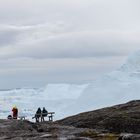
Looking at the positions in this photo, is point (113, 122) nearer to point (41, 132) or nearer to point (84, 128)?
point (84, 128)

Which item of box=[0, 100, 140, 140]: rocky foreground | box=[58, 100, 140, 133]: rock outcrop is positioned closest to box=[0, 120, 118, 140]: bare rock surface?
box=[0, 100, 140, 140]: rocky foreground

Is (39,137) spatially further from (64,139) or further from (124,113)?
(124,113)

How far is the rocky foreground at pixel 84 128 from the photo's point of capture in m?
30.6

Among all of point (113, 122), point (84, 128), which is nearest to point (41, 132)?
point (84, 128)

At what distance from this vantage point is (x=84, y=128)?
36344 millimetres

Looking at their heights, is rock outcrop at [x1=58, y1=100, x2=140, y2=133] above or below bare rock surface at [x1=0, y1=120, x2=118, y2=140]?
above

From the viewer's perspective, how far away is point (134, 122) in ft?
125

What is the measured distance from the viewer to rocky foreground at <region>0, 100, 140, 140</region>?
1203 inches

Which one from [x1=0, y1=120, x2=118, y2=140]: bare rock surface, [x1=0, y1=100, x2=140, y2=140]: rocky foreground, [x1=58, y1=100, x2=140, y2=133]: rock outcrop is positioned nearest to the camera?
[x1=0, y1=120, x2=118, y2=140]: bare rock surface

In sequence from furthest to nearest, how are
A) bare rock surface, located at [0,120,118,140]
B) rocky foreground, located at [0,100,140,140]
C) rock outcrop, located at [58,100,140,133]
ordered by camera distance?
rock outcrop, located at [58,100,140,133]
rocky foreground, located at [0,100,140,140]
bare rock surface, located at [0,120,118,140]

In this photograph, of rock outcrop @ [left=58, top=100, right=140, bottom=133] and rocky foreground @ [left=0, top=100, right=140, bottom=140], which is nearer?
rocky foreground @ [left=0, top=100, right=140, bottom=140]

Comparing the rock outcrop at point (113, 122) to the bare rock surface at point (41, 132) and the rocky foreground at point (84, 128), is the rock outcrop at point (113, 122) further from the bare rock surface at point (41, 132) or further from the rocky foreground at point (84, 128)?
the bare rock surface at point (41, 132)

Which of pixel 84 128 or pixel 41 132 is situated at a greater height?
pixel 84 128

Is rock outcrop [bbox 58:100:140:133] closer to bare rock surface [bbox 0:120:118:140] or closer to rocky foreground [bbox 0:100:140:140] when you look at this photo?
rocky foreground [bbox 0:100:140:140]
